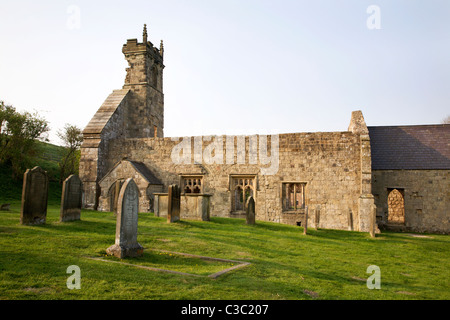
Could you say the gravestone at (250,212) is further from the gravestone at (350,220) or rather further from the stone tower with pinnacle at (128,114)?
the stone tower with pinnacle at (128,114)

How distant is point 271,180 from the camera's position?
15.7 metres

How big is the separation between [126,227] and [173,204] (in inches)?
168

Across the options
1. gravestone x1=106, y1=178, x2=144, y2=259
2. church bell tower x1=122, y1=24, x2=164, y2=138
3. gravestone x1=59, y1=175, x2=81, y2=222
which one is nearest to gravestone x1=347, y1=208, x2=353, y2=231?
gravestone x1=106, y1=178, x2=144, y2=259

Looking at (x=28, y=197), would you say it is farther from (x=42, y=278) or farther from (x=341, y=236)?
(x=341, y=236)

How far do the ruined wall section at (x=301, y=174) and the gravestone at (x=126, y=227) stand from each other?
28.5 feet

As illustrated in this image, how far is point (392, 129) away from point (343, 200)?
832cm

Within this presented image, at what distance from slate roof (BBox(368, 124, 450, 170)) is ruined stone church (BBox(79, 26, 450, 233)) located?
5 cm

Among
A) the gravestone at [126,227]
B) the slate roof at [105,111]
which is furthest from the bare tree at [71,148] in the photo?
the gravestone at [126,227]

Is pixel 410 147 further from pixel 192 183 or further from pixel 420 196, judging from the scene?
pixel 192 183

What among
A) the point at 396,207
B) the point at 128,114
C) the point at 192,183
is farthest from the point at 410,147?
the point at 128,114

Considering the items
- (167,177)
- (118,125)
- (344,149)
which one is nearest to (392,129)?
(344,149)

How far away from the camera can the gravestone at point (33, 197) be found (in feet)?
29.0

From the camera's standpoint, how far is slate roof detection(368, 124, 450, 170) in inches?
712

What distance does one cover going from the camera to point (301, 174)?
15445 mm
